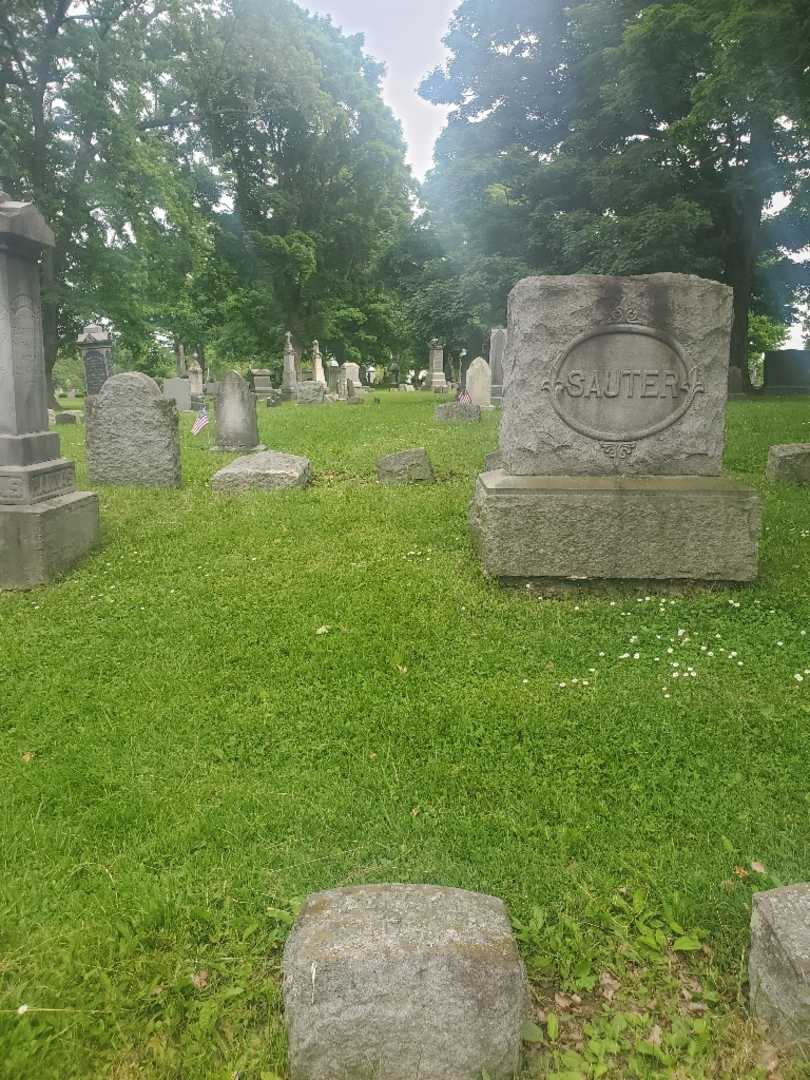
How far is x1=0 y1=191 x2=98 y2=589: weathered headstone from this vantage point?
213 inches

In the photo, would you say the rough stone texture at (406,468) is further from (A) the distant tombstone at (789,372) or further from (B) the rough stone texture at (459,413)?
(A) the distant tombstone at (789,372)

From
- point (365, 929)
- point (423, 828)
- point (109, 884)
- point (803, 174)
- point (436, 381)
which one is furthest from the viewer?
point (436, 381)

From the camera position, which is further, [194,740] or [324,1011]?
[194,740]

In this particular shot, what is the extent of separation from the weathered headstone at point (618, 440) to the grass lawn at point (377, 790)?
35cm

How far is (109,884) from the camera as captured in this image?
101 inches

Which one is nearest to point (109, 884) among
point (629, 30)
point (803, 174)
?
point (629, 30)

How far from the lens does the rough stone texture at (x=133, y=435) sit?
31.0 ft

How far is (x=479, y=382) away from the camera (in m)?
19.2

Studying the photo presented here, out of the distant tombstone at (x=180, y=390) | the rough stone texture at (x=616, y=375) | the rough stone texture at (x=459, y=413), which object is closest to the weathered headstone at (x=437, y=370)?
the distant tombstone at (x=180, y=390)

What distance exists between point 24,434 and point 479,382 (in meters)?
14.9

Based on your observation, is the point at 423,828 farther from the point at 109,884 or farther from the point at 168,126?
the point at 168,126

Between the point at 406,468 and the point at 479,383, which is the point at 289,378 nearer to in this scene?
the point at 479,383

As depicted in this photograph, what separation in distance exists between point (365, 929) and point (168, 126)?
2962 centimetres

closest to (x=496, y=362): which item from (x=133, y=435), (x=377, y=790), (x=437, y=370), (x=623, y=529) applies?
(x=133, y=435)
